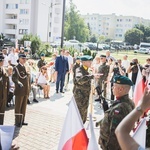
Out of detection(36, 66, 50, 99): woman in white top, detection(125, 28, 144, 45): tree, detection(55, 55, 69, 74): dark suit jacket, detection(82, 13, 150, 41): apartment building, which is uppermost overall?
detection(82, 13, 150, 41): apartment building

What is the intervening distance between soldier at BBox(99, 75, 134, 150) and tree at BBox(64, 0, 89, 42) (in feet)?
240

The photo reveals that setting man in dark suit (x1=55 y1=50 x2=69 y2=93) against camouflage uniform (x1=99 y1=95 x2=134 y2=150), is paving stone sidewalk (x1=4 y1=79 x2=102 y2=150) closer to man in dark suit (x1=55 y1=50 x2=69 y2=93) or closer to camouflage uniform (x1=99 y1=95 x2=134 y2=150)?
man in dark suit (x1=55 y1=50 x2=69 y2=93)

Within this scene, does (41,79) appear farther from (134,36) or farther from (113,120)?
(134,36)

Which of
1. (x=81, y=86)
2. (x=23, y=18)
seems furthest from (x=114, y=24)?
(x=81, y=86)

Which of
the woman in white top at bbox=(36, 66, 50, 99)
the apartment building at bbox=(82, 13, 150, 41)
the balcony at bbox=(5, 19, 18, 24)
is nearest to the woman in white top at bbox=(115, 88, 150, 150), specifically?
the woman in white top at bbox=(36, 66, 50, 99)

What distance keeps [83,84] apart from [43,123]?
1.94 meters

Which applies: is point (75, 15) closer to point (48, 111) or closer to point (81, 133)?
point (48, 111)

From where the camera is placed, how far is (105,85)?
10.8 meters

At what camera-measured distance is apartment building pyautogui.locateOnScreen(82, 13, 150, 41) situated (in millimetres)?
136250

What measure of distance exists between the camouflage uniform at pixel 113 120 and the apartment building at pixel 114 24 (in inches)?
5332

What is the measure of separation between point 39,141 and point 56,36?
7238 cm

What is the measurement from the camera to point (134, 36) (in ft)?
260

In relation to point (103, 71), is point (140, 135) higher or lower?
lower

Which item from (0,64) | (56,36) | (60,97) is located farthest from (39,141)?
(56,36)
